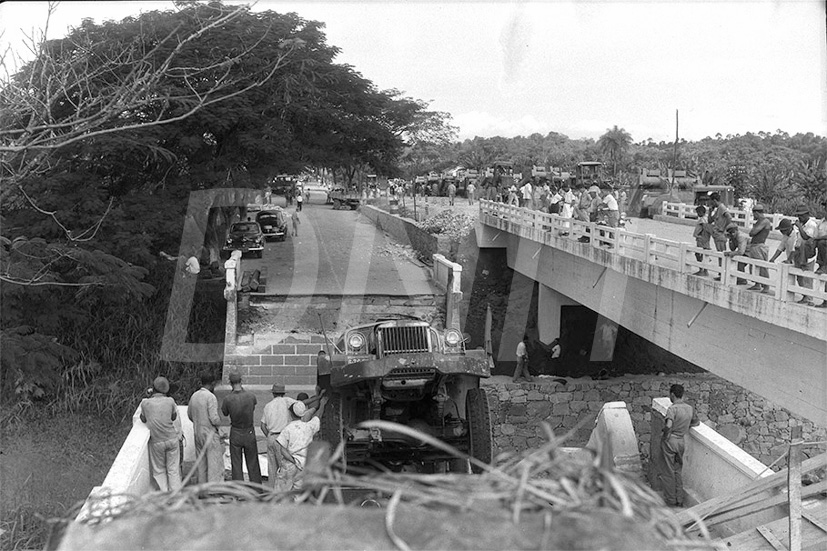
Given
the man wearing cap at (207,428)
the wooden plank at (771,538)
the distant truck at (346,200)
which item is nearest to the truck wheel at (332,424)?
the man wearing cap at (207,428)

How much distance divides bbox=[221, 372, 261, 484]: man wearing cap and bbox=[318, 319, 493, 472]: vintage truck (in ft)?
2.96

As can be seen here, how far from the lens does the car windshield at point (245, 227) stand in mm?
26911

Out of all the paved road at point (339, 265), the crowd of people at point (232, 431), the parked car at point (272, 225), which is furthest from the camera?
the parked car at point (272, 225)

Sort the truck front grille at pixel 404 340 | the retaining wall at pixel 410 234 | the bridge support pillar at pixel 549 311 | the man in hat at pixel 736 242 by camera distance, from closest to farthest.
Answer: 1. the truck front grille at pixel 404 340
2. the man in hat at pixel 736 242
3. the bridge support pillar at pixel 549 311
4. the retaining wall at pixel 410 234

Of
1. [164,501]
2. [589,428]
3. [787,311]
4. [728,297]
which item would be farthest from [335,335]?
[164,501]

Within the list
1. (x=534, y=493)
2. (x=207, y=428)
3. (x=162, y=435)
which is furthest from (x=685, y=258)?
(x=534, y=493)

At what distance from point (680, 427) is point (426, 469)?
10.4 feet

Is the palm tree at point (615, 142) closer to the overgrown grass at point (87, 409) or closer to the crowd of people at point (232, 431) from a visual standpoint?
the overgrown grass at point (87, 409)

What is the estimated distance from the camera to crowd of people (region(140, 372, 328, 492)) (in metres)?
8.38

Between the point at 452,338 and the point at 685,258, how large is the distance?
20.2ft

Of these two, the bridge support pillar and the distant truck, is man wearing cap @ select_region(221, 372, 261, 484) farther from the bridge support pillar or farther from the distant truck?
the distant truck

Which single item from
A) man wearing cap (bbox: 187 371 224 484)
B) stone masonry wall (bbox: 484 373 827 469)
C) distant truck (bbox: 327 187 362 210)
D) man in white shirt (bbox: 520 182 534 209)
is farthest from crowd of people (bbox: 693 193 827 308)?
distant truck (bbox: 327 187 362 210)

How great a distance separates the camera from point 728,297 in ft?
42.2

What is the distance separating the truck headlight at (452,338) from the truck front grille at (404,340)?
490 mm
